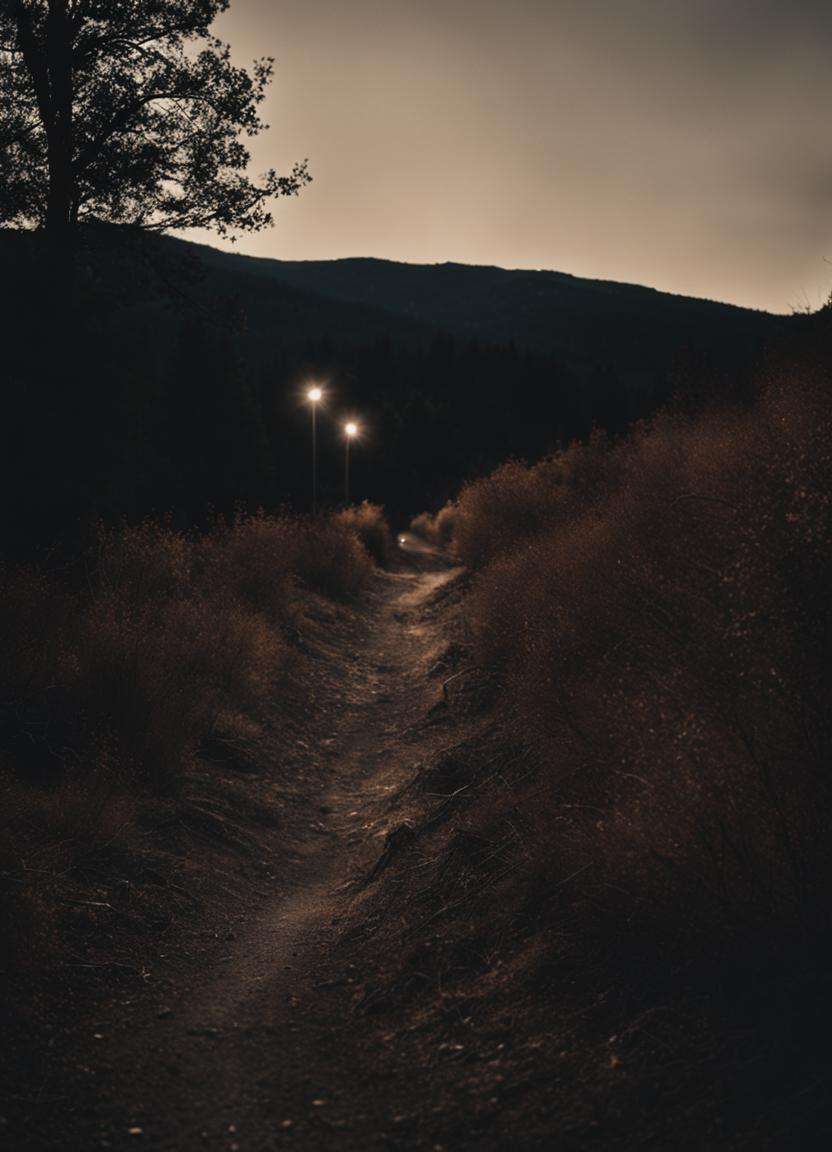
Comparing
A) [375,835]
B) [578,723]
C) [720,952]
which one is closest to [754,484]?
[578,723]

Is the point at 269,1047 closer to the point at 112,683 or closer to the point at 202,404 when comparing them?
the point at 112,683

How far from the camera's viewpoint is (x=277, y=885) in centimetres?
537

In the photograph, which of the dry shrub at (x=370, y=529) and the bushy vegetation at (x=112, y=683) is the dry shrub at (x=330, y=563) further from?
the dry shrub at (x=370, y=529)

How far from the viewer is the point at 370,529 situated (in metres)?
21.2

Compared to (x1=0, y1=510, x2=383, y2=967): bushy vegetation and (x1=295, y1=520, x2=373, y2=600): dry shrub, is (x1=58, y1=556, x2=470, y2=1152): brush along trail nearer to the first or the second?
(x1=0, y1=510, x2=383, y2=967): bushy vegetation

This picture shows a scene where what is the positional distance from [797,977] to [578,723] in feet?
7.17

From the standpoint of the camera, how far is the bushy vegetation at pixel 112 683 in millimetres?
4562

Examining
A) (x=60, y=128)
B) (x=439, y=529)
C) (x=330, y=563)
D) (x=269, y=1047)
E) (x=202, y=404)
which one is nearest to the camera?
(x=269, y=1047)

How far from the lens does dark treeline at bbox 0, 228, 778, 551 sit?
10.9 meters

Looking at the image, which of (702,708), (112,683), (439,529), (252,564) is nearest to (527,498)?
(252,564)

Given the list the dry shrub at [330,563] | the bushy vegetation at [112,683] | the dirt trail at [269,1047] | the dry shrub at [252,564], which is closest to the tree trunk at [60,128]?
the bushy vegetation at [112,683]

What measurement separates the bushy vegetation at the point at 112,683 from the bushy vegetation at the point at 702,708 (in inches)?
121

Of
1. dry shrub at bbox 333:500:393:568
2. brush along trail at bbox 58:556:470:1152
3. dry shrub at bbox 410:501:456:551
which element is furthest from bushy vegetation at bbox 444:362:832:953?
dry shrub at bbox 410:501:456:551

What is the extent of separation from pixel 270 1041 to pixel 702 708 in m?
2.81
